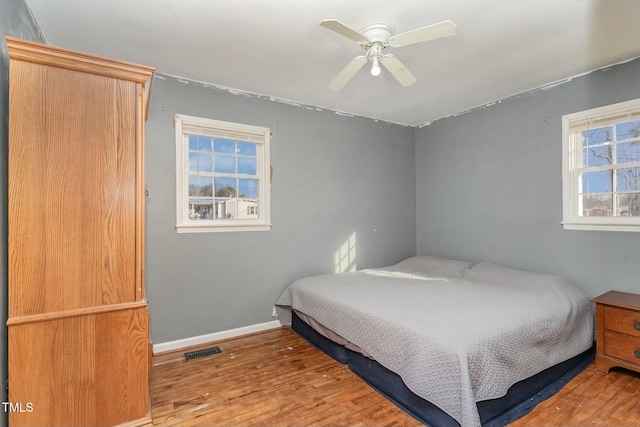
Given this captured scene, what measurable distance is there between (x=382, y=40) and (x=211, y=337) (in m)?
2.89

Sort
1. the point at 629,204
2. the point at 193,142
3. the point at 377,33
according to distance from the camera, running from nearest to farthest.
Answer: the point at 377,33 < the point at 629,204 < the point at 193,142

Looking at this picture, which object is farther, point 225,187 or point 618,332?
point 225,187

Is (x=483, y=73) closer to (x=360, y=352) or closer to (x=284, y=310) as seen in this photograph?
(x=360, y=352)

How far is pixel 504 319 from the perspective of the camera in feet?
6.78

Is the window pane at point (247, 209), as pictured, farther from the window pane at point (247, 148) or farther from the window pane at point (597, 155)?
the window pane at point (597, 155)

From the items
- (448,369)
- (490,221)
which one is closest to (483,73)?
(490,221)

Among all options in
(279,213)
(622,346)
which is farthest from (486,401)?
(279,213)

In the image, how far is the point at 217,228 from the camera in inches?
122

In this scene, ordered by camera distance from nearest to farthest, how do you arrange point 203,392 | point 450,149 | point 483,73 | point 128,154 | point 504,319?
point 128,154 < point 504,319 < point 203,392 < point 483,73 < point 450,149

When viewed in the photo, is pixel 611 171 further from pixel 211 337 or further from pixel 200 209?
pixel 211 337

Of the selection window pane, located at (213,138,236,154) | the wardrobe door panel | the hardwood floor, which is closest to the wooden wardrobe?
the wardrobe door panel

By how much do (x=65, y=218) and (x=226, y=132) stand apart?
184 centimetres

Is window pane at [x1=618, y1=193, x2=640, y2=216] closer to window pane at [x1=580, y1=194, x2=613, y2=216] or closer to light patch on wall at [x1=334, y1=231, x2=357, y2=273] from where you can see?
window pane at [x1=580, y1=194, x2=613, y2=216]

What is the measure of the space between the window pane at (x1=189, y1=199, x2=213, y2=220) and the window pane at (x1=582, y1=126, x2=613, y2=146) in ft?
11.8
